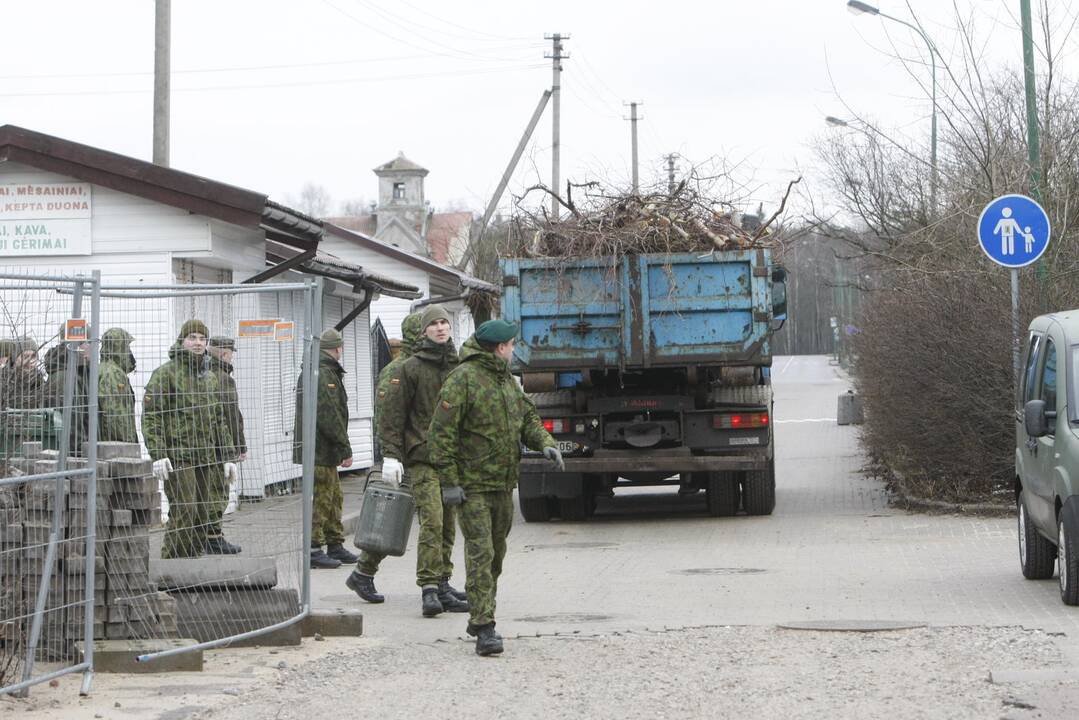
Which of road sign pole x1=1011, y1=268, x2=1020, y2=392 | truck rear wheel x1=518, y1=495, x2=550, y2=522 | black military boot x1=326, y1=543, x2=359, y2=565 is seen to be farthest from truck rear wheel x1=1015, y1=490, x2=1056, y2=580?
truck rear wheel x1=518, y1=495, x2=550, y2=522

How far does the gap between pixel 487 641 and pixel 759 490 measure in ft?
25.8

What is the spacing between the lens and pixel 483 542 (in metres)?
8.22

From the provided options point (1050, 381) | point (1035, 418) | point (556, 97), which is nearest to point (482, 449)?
point (1035, 418)

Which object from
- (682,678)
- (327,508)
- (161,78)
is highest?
(161,78)

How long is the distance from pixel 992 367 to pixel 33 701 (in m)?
10.7

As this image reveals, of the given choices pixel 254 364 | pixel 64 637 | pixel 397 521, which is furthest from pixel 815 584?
pixel 64 637

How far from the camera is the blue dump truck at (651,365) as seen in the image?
14.5 meters

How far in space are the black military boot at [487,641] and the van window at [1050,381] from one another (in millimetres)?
3720

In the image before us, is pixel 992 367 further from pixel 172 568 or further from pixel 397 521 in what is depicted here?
pixel 172 568

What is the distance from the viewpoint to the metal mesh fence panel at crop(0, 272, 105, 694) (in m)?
6.70

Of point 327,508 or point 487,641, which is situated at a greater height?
point 327,508

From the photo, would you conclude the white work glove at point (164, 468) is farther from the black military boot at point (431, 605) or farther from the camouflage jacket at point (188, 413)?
the black military boot at point (431, 605)

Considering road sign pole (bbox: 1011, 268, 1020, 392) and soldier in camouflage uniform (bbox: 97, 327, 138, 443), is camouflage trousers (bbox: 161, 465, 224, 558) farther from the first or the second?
road sign pole (bbox: 1011, 268, 1020, 392)

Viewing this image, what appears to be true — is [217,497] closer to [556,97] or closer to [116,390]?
[116,390]
